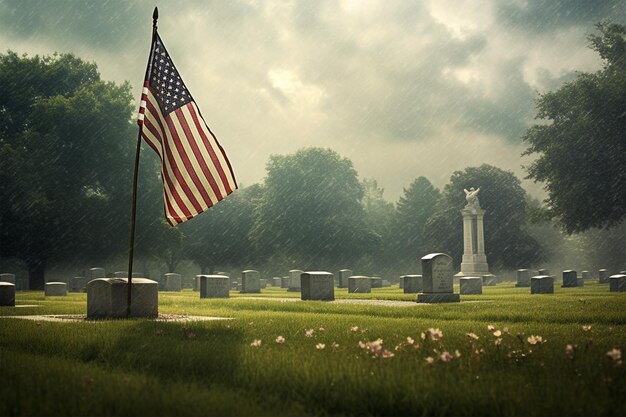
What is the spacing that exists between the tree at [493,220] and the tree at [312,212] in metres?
12.2

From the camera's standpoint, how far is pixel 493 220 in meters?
68.2

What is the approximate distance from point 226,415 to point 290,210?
56.7 meters

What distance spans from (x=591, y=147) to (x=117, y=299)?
112ft

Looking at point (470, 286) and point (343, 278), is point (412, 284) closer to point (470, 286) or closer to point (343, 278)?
point (470, 286)

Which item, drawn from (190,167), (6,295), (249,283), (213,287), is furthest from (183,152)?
(249,283)

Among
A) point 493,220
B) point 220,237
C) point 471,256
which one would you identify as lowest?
point 471,256

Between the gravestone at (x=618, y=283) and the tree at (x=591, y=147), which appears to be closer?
the gravestone at (x=618, y=283)

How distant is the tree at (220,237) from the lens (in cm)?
6825

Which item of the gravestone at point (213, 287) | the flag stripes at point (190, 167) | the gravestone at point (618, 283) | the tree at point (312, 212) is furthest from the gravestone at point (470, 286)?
the tree at point (312, 212)

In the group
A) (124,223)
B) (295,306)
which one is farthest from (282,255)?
(295,306)

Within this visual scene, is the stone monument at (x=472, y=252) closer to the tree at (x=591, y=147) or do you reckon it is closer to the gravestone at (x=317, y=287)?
the tree at (x=591, y=147)

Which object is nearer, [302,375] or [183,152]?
[302,375]

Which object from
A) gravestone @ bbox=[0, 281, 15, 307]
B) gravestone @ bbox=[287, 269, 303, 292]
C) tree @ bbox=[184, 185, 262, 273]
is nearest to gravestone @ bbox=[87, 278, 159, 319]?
gravestone @ bbox=[0, 281, 15, 307]

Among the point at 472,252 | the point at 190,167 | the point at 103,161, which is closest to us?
the point at 190,167
